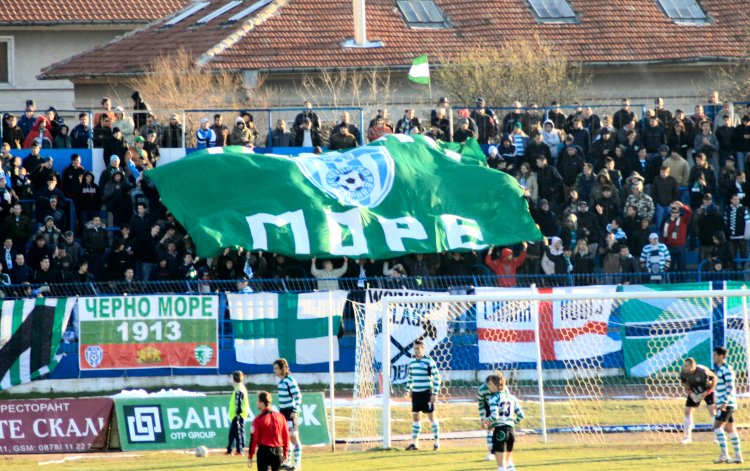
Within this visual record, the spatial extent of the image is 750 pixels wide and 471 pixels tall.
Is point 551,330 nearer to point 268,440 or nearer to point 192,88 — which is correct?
point 268,440

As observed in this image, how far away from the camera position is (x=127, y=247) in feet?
93.4

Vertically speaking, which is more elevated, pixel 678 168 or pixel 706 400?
pixel 678 168

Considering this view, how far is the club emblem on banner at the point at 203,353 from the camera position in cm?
2678

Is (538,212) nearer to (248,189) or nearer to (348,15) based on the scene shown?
(248,189)

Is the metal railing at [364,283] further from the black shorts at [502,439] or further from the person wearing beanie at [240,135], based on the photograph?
the black shorts at [502,439]

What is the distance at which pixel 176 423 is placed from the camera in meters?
22.4

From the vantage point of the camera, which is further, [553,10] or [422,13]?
[553,10]

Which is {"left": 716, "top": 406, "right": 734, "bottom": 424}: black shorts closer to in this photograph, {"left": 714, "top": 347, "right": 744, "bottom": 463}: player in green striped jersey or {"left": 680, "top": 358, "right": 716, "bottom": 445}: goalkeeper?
{"left": 714, "top": 347, "right": 744, "bottom": 463}: player in green striped jersey

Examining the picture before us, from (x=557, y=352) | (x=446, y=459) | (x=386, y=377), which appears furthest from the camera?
(x=557, y=352)

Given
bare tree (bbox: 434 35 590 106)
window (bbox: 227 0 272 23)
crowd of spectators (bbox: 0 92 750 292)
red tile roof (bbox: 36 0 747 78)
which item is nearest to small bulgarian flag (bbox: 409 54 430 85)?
crowd of spectators (bbox: 0 92 750 292)

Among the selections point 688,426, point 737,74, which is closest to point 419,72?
point 737,74

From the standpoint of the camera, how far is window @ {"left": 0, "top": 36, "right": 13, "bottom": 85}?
178ft

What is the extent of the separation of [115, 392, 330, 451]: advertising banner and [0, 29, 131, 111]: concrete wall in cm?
3304

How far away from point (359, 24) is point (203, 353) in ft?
62.1
